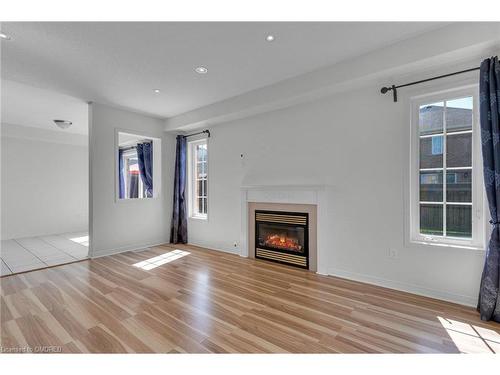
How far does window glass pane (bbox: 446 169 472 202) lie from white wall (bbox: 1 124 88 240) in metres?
8.14

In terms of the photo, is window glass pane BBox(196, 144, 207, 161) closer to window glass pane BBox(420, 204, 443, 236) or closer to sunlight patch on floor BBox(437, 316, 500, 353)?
window glass pane BBox(420, 204, 443, 236)

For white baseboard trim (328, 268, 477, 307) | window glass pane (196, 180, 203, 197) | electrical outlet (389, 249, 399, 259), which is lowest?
white baseboard trim (328, 268, 477, 307)

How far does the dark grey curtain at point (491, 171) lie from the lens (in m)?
2.17

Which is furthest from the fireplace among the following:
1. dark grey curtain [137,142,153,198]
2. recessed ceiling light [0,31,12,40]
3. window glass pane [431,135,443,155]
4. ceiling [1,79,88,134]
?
ceiling [1,79,88,134]

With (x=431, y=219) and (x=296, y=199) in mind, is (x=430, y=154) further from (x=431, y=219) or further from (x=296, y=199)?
(x=296, y=199)

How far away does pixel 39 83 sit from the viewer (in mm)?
3453

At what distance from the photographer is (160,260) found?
410 cm

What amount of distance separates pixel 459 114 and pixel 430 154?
1.57ft

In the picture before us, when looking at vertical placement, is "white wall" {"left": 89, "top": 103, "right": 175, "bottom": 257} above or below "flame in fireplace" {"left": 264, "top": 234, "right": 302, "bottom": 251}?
above

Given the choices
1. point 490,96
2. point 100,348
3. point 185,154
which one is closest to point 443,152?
point 490,96

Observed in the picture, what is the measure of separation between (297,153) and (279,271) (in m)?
1.78

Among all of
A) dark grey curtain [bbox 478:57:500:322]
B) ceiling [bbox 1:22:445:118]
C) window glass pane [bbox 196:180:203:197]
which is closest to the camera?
dark grey curtain [bbox 478:57:500:322]

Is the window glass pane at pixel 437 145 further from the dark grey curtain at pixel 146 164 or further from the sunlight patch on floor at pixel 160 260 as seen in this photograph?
the dark grey curtain at pixel 146 164

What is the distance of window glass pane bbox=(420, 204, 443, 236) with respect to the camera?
270cm
